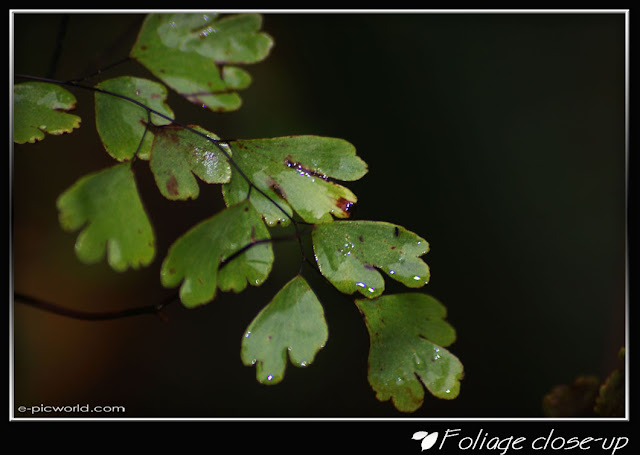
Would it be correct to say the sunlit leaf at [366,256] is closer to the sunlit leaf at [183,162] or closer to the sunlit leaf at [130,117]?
the sunlit leaf at [183,162]

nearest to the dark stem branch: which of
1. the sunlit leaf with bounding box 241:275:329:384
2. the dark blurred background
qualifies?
the dark blurred background

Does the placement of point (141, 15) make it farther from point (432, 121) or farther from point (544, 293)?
point (544, 293)

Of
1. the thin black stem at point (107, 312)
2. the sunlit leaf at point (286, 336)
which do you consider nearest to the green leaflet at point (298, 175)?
the sunlit leaf at point (286, 336)

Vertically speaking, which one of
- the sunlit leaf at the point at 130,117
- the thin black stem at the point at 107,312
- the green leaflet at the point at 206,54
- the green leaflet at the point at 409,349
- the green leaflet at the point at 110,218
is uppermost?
the green leaflet at the point at 206,54

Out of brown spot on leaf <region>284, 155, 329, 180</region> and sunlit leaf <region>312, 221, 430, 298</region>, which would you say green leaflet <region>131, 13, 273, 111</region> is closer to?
brown spot on leaf <region>284, 155, 329, 180</region>

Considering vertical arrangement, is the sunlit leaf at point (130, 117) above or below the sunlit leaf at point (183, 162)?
above

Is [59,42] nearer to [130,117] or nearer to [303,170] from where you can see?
[130,117]
